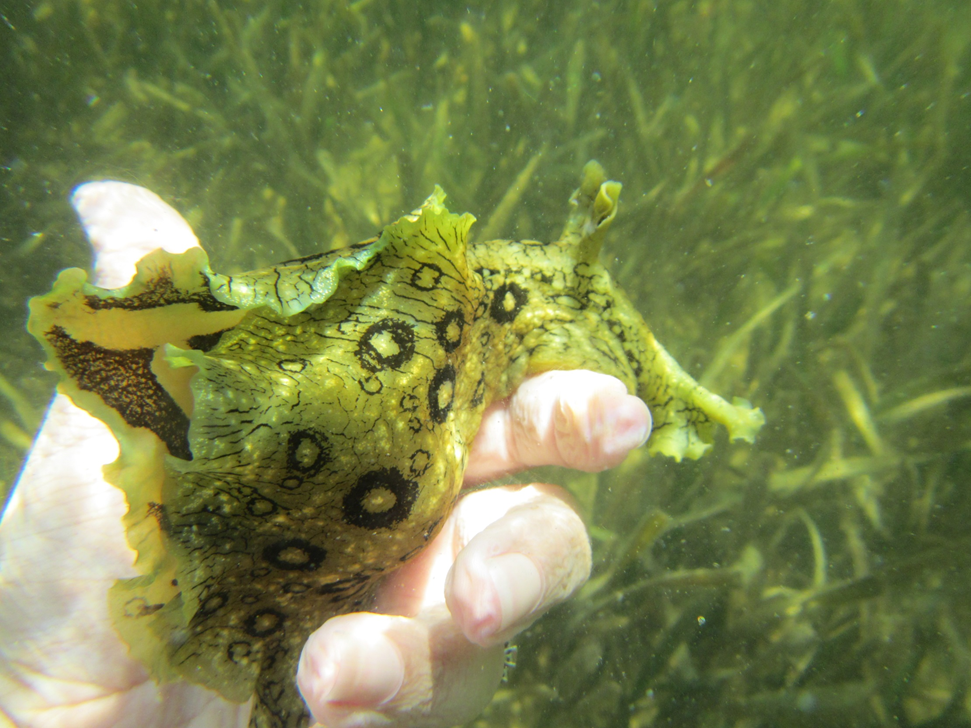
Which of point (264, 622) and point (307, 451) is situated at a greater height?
point (307, 451)

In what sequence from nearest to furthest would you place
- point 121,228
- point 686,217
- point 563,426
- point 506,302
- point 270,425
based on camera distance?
point 270,425, point 563,426, point 506,302, point 121,228, point 686,217

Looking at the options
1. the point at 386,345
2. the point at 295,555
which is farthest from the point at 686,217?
the point at 295,555

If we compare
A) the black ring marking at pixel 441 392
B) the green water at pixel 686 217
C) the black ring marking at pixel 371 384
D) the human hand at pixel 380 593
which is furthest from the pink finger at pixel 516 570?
the green water at pixel 686 217

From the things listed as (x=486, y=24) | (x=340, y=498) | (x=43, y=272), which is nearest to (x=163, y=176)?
(x=43, y=272)

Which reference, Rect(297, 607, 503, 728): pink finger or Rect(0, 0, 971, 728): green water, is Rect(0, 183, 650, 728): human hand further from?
Rect(0, 0, 971, 728): green water

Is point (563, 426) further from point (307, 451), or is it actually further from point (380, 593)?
point (380, 593)

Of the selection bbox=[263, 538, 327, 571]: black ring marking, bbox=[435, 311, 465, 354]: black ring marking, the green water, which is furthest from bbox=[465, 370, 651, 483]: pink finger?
the green water

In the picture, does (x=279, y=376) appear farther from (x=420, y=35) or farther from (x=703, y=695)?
(x=703, y=695)
